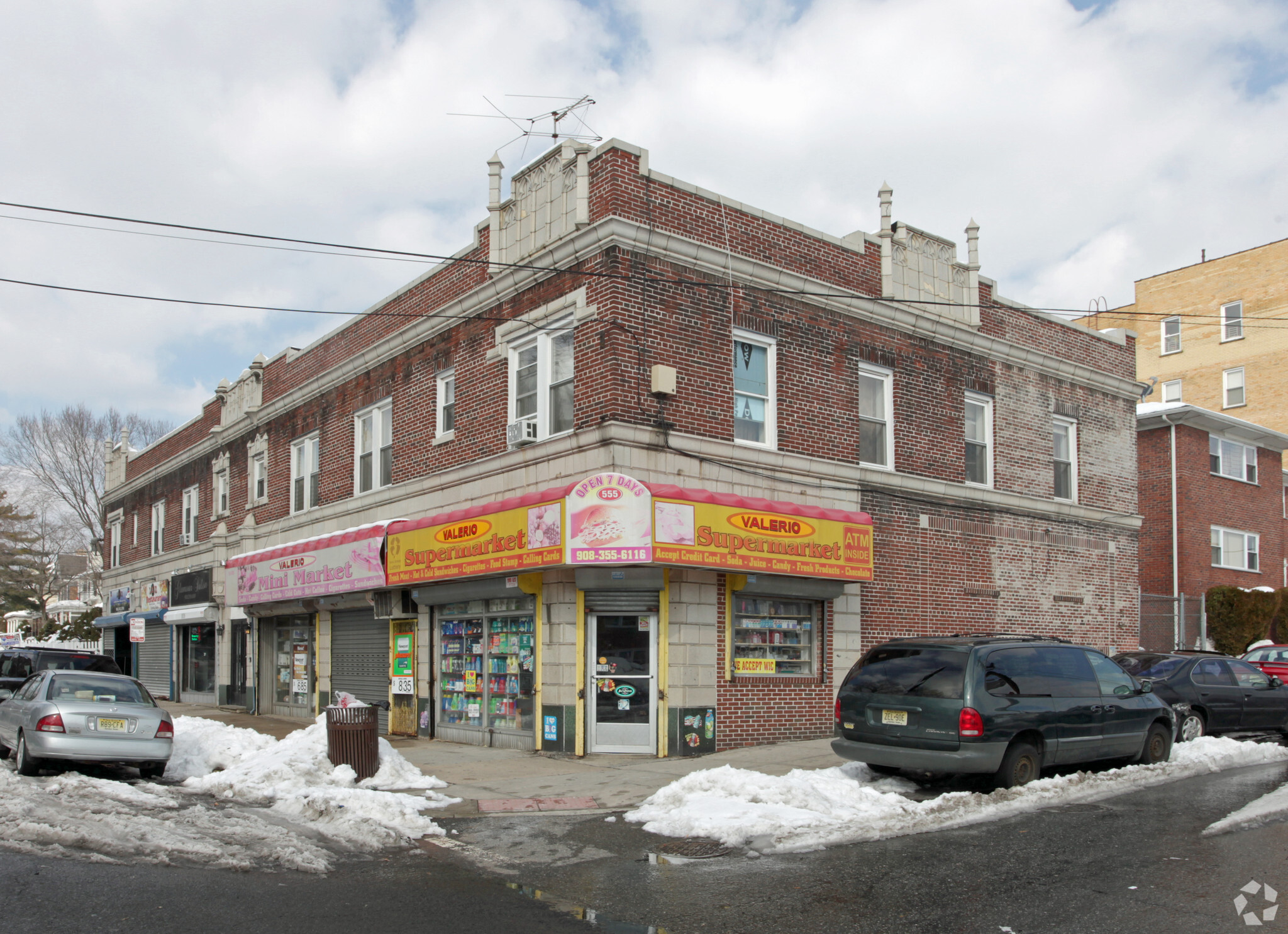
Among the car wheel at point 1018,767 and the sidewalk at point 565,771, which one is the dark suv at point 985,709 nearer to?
the car wheel at point 1018,767

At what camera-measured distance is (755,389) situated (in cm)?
1645

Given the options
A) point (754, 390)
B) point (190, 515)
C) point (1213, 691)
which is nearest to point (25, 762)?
point (754, 390)

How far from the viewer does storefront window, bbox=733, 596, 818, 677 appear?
15820mm

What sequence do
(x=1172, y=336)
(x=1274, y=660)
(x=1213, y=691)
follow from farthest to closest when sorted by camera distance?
(x=1172, y=336) < (x=1274, y=660) < (x=1213, y=691)

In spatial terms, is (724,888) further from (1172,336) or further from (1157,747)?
(1172,336)

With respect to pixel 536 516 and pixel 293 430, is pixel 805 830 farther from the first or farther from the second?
pixel 293 430

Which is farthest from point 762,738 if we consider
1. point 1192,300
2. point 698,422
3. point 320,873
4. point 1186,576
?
point 1192,300

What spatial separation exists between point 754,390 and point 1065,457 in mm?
9077

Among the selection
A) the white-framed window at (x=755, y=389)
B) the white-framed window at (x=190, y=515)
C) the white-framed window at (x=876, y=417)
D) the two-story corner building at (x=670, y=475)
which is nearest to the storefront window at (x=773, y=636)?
the two-story corner building at (x=670, y=475)

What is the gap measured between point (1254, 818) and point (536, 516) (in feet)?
29.4

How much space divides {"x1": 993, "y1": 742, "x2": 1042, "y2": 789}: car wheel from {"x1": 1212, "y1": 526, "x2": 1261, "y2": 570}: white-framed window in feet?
71.5

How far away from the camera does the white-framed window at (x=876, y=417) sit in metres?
18.1

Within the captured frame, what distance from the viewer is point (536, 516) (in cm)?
1459

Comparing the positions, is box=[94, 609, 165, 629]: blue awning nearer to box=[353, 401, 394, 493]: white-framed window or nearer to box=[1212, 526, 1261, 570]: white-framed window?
box=[353, 401, 394, 493]: white-framed window
